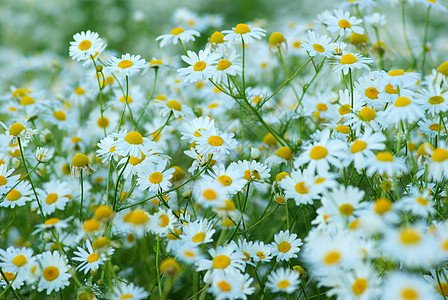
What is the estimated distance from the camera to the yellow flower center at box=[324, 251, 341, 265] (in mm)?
898

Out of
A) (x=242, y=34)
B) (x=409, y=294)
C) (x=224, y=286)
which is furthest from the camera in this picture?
(x=242, y=34)

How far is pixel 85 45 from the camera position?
1622 millimetres

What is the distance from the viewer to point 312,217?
1687mm

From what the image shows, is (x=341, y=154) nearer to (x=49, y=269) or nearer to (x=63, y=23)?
(x=49, y=269)

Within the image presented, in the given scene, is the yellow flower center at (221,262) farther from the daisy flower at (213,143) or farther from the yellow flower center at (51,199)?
the yellow flower center at (51,199)

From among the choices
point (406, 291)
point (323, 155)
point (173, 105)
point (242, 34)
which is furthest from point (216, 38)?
point (406, 291)

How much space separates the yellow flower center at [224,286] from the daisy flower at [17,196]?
0.76 metres

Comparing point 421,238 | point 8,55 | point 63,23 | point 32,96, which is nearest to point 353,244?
point 421,238

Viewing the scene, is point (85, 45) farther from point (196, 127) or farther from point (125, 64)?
point (196, 127)

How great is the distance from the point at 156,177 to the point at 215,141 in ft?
0.70

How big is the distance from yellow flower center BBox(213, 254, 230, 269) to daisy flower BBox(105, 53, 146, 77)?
71 cm

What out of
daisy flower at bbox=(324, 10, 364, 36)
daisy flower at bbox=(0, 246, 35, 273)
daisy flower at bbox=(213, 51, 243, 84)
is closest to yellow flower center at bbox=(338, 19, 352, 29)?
daisy flower at bbox=(324, 10, 364, 36)

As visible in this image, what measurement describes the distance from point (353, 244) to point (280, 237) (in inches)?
15.9

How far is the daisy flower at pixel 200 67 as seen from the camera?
4.91 ft
